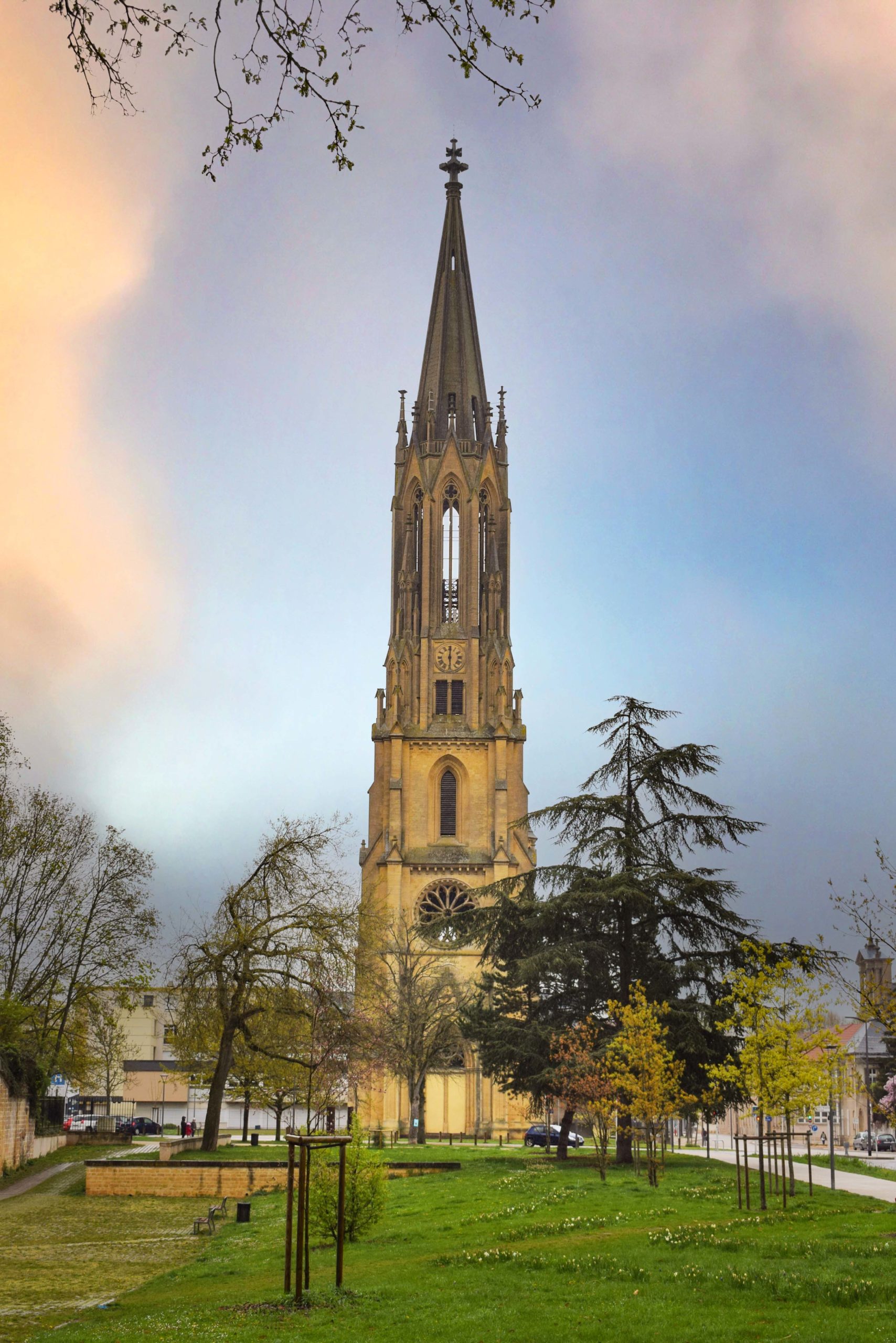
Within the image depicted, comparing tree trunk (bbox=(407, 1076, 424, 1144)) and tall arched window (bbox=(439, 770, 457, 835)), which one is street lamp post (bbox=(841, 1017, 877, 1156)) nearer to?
tree trunk (bbox=(407, 1076, 424, 1144))

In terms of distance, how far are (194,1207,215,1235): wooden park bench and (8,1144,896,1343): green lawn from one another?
47 cm

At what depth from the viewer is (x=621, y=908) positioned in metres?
34.0

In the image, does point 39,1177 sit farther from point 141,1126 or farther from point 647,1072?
point 141,1126

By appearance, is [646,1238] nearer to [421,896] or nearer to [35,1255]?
[35,1255]

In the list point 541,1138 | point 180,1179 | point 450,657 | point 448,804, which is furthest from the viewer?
point 450,657

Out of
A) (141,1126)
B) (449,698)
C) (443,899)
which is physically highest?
(449,698)

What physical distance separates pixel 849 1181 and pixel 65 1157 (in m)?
23.4

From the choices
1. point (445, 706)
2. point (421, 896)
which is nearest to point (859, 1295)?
point (421, 896)

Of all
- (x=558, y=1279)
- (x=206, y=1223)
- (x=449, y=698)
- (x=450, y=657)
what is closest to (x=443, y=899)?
(x=449, y=698)

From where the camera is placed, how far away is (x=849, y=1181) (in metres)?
27.3

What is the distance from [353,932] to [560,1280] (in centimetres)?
2186

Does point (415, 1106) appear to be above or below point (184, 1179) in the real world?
below

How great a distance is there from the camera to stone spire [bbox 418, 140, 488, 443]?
78.8 m

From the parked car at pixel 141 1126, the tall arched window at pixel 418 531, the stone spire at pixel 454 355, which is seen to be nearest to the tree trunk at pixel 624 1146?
the parked car at pixel 141 1126
